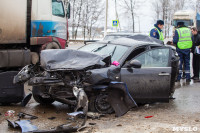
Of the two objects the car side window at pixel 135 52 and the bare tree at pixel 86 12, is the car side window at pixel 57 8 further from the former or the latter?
the bare tree at pixel 86 12

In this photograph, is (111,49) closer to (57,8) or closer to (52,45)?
(52,45)

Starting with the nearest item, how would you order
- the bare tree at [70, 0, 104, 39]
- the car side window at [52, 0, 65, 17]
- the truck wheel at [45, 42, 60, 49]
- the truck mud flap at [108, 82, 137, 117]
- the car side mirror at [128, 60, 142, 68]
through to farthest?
1. the truck mud flap at [108, 82, 137, 117]
2. the car side mirror at [128, 60, 142, 68]
3. the truck wheel at [45, 42, 60, 49]
4. the car side window at [52, 0, 65, 17]
5. the bare tree at [70, 0, 104, 39]

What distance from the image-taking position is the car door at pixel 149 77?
6.11 metres

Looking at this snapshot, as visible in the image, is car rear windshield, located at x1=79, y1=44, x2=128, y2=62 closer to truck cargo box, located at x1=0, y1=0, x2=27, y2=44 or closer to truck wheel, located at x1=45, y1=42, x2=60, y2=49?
truck cargo box, located at x1=0, y1=0, x2=27, y2=44

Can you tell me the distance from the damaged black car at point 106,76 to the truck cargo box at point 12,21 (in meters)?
4.07

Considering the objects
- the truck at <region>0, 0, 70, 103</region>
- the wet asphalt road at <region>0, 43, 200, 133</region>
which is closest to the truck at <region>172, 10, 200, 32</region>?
the truck at <region>0, 0, 70, 103</region>

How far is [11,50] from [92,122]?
5.62 m

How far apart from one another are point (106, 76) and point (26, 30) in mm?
5590

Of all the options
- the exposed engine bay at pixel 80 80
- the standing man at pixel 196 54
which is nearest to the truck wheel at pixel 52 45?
the standing man at pixel 196 54

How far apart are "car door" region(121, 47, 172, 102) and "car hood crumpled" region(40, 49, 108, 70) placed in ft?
2.39

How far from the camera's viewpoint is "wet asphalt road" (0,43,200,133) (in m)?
5.01

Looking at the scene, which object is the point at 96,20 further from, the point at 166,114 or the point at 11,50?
the point at 166,114

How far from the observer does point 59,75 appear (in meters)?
5.34

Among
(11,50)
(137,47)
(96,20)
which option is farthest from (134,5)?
(137,47)
